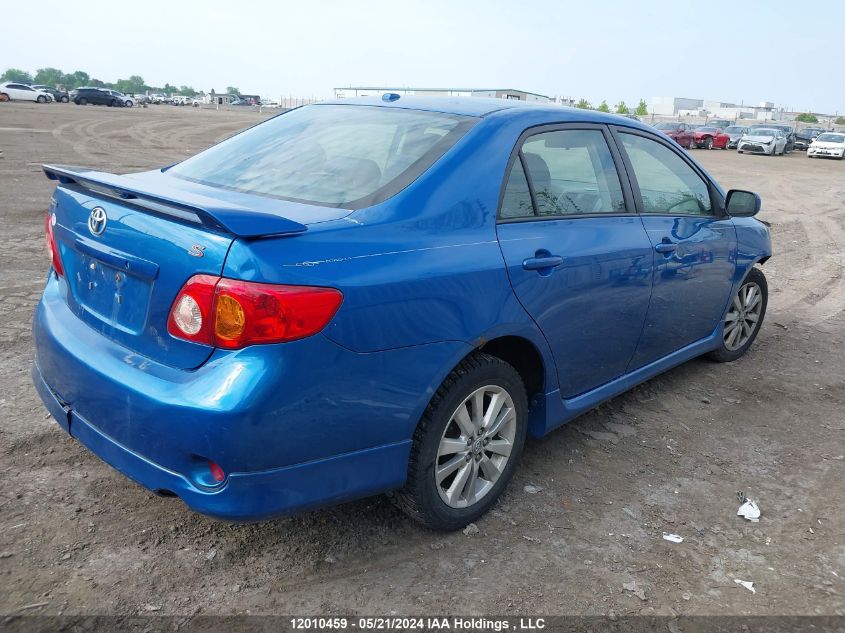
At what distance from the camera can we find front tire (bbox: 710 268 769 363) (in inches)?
204

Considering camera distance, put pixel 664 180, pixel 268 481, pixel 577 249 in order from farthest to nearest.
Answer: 1. pixel 664 180
2. pixel 577 249
3. pixel 268 481

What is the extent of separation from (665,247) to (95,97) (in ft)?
200

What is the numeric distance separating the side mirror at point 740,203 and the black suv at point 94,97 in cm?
6026

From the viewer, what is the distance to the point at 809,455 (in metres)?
4.01

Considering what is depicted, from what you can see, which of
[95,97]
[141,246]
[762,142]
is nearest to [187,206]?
[141,246]

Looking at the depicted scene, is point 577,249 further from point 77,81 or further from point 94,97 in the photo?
point 77,81

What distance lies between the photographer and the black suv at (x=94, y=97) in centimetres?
5616

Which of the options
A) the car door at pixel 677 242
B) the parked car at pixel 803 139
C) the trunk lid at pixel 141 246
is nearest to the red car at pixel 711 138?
the parked car at pixel 803 139

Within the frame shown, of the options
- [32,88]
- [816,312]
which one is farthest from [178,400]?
[32,88]

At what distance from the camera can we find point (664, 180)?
4.18 meters

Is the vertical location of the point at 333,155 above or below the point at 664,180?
above

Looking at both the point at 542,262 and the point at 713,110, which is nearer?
the point at 542,262

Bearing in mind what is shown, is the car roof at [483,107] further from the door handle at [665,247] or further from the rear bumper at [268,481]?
the rear bumper at [268,481]

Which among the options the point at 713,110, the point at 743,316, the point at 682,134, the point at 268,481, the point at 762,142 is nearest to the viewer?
the point at 268,481
